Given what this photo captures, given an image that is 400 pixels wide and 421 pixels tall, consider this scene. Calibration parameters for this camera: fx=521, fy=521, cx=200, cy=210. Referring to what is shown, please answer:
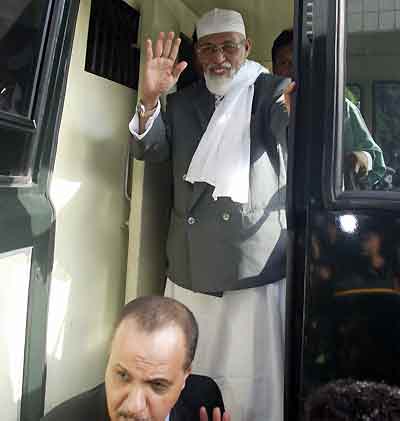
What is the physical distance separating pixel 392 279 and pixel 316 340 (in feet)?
0.88

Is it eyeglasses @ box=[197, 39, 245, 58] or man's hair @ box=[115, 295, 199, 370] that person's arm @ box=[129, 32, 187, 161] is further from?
man's hair @ box=[115, 295, 199, 370]

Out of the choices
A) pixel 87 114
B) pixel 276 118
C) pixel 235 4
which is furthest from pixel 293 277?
pixel 235 4

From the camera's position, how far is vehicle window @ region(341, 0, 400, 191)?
1.41 meters

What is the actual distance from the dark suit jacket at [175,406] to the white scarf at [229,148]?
0.69m

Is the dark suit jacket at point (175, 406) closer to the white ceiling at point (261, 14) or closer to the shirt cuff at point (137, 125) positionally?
the shirt cuff at point (137, 125)

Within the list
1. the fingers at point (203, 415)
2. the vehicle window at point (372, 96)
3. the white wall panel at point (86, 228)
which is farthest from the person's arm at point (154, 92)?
the fingers at point (203, 415)

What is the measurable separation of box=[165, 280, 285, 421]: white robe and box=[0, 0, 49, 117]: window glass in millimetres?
1052

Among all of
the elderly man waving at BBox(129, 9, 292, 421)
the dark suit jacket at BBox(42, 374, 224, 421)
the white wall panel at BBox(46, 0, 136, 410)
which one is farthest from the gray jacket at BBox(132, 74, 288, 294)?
the dark suit jacket at BBox(42, 374, 224, 421)

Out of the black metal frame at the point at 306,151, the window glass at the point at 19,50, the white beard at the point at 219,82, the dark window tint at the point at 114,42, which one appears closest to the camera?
the window glass at the point at 19,50

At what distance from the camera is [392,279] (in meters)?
1.40

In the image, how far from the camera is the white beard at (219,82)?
218cm

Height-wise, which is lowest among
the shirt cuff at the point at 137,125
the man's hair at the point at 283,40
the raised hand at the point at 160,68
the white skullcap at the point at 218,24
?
the shirt cuff at the point at 137,125

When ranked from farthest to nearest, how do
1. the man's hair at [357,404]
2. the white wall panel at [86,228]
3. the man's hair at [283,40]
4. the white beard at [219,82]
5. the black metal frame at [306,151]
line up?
the man's hair at [283,40]
the white beard at [219,82]
the white wall panel at [86,228]
the black metal frame at [306,151]
the man's hair at [357,404]

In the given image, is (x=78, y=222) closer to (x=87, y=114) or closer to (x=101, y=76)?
(x=87, y=114)
